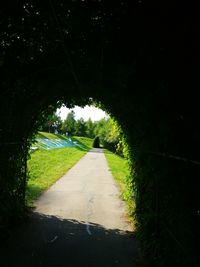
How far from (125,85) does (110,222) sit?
3.78 metres

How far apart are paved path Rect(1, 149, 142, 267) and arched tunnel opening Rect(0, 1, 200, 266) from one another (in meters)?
0.51

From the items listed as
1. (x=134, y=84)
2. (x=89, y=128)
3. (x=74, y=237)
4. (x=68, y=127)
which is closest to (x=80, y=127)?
(x=89, y=128)

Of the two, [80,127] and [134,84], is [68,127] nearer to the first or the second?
[80,127]

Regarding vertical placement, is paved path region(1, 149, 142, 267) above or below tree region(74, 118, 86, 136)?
below

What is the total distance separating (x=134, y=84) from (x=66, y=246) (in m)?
3.45

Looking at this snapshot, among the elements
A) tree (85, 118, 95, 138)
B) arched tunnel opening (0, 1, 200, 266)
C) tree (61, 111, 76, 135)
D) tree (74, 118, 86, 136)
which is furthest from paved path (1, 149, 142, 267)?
tree (85, 118, 95, 138)

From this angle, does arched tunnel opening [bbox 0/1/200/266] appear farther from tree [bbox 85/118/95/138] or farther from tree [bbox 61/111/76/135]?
tree [bbox 85/118/95/138]

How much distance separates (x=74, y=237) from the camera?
6711mm

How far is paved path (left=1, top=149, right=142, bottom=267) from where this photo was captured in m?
5.43

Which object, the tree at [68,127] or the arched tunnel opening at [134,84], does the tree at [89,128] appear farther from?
the arched tunnel opening at [134,84]

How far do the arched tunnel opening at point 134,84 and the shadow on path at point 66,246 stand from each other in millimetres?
425

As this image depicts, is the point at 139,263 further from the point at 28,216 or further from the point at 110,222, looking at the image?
the point at 28,216

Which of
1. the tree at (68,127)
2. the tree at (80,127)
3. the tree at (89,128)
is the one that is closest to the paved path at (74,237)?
the tree at (68,127)

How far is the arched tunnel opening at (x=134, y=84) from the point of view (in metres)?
3.42
